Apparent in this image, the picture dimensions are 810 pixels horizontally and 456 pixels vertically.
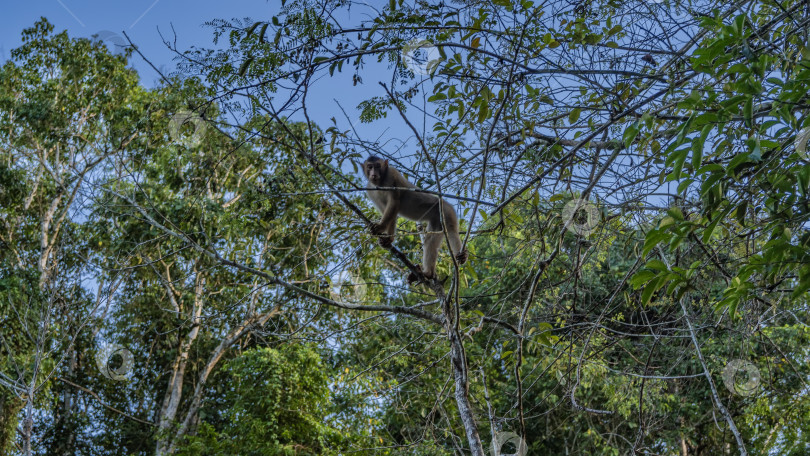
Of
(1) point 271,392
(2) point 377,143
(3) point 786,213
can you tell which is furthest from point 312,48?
(1) point 271,392

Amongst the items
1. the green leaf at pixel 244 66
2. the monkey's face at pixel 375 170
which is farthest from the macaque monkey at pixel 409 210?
the green leaf at pixel 244 66

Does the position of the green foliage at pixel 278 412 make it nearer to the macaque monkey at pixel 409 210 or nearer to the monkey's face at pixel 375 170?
the macaque monkey at pixel 409 210

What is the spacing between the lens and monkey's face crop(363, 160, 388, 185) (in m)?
A: 5.31

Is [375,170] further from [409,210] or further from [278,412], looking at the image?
[278,412]

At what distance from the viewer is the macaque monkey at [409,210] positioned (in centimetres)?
487

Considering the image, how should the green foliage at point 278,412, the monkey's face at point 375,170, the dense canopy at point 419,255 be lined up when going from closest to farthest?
the dense canopy at point 419,255 → the monkey's face at point 375,170 → the green foliage at point 278,412

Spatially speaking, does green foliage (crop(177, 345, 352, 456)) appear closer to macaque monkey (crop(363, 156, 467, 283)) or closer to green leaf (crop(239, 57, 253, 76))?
macaque monkey (crop(363, 156, 467, 283))

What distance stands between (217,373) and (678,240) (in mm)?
12787

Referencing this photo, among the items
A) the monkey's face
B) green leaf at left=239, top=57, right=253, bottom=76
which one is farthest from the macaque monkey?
green leaf at left=239, top=57, right=253, bottom=76

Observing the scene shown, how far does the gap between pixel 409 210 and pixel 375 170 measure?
1.43ft

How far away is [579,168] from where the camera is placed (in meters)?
4.63

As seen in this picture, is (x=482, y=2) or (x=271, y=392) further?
(x=271, y=392)

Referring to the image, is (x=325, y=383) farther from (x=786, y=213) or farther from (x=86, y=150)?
(x=786, y=213)

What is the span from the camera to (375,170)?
5379 mm
